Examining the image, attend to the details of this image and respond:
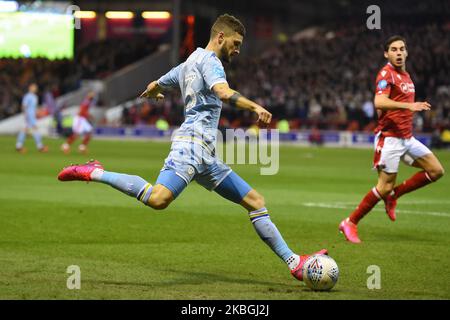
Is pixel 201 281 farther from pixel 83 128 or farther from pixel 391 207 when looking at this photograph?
pixel 83 128

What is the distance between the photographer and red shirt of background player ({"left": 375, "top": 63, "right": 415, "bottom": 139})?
478 inches

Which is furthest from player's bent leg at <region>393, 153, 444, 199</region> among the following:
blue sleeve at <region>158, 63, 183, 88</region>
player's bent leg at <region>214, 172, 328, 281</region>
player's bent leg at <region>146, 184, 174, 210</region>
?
player's bent leg at <region>146, 184, 174, 210</region>

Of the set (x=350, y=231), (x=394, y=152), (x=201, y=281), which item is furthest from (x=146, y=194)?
(x=394, y=152)

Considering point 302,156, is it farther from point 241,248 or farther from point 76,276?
point 76,276

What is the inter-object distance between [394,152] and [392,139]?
197mm

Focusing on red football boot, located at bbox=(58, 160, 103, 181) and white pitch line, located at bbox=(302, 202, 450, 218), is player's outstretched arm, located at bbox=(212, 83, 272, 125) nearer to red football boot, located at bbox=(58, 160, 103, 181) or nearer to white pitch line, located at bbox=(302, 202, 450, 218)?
red football boot, located at bbox=(58, 160, 103, 181)

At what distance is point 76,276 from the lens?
8688 millimetres

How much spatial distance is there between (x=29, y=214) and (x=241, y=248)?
4.44 m

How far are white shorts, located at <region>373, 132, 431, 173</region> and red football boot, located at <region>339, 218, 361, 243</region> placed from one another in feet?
2.90

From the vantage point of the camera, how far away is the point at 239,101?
7883 mm

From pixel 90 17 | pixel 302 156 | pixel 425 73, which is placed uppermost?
pixel 90 17

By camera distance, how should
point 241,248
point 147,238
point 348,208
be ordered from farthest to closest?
point 348,208
point 147,238
point 241,248

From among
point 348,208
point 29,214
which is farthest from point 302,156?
point 29,214

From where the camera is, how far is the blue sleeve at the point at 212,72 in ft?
27.0
